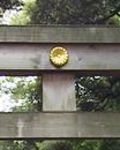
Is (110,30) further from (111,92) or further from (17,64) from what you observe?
(111,92)

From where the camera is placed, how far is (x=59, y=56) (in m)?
4.92

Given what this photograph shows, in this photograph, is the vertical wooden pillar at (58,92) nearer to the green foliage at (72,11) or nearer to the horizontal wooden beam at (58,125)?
the horizontal wooden beam at (58,125)

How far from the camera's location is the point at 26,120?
191 inches

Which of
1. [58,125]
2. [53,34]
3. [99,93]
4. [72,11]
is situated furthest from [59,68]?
[72,11]

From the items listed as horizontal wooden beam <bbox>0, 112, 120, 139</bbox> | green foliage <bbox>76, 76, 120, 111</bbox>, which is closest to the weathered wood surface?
horizontal wooden beam <bbox>0, 112, 120, 139</bbox>

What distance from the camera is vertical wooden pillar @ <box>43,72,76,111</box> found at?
16.1ft

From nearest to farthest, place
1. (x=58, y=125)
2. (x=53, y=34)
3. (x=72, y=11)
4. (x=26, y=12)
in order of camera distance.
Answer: (x=58, y=125), (x=53, y=34), (x=72, y=11), (x=26, y=12)

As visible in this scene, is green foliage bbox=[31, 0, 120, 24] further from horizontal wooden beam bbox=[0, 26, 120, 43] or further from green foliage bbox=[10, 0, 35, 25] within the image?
horizontal wooden beam bbox=[0, 26, 120, 43]

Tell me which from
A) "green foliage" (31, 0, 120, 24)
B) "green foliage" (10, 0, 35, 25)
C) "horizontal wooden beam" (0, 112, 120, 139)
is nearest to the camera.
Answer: "horizontal wooden beam" (0, 112, 120, 139)

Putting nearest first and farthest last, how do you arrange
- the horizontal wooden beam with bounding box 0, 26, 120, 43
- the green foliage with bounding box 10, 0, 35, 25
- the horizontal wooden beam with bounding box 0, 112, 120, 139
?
the horizontal wooden beam with bounding box 0, 112, 120, 139, the horizontal wooden beam with bounding box 0, 26, 120, 43, the green foliage with bounding box 10, 0, 35, 25

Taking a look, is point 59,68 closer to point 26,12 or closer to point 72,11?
point 72,11

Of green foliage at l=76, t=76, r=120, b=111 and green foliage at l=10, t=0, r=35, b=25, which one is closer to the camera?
green foliage at l=76, t=76, r=120, b=111

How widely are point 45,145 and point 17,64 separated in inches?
196

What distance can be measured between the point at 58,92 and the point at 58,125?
0.34 meters
